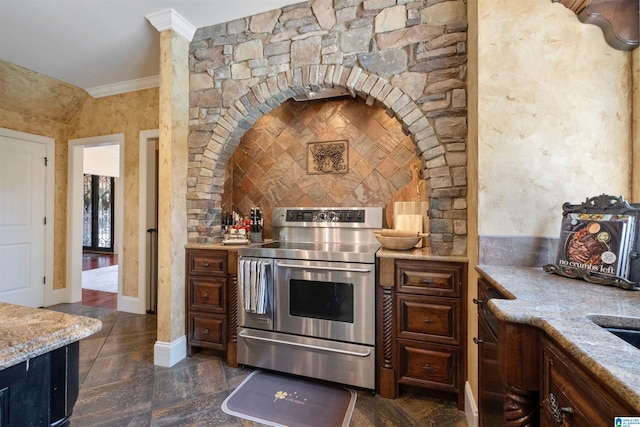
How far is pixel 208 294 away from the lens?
2355 mm

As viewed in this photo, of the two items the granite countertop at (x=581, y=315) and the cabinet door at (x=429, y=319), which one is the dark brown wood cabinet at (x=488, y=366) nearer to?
the granite countertop at (x=581, y=315)

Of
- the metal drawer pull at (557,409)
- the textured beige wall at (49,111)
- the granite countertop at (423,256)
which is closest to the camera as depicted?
the metal drawer pull at (557,409)

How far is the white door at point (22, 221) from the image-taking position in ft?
10.9

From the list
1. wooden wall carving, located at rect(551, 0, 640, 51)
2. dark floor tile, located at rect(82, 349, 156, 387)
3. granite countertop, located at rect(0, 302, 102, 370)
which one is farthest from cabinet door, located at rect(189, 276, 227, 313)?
wooden wall carving, located at rect(551, 0, 640, 51)

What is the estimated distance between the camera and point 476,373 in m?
1.58

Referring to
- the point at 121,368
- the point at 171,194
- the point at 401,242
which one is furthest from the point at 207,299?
the point at 401,242

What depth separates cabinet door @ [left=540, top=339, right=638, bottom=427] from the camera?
21.7 inches

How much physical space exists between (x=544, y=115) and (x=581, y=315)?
1.09 m

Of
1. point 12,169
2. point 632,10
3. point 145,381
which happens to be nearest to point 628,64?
point 632,10

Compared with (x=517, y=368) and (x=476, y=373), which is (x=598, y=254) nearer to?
(x=517, y=368)

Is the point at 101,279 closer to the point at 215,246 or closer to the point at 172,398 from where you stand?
the point at 215,246

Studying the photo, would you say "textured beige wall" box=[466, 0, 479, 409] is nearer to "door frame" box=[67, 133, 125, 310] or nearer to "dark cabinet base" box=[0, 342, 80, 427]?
"dark cabinet base" box=[0, 342, 80, 427]

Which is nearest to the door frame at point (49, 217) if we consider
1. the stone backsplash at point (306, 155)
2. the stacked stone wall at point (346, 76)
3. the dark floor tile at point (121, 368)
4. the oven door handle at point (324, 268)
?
the dark floor tile at point (121, 368)

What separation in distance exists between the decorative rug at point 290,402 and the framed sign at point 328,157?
183 cm
